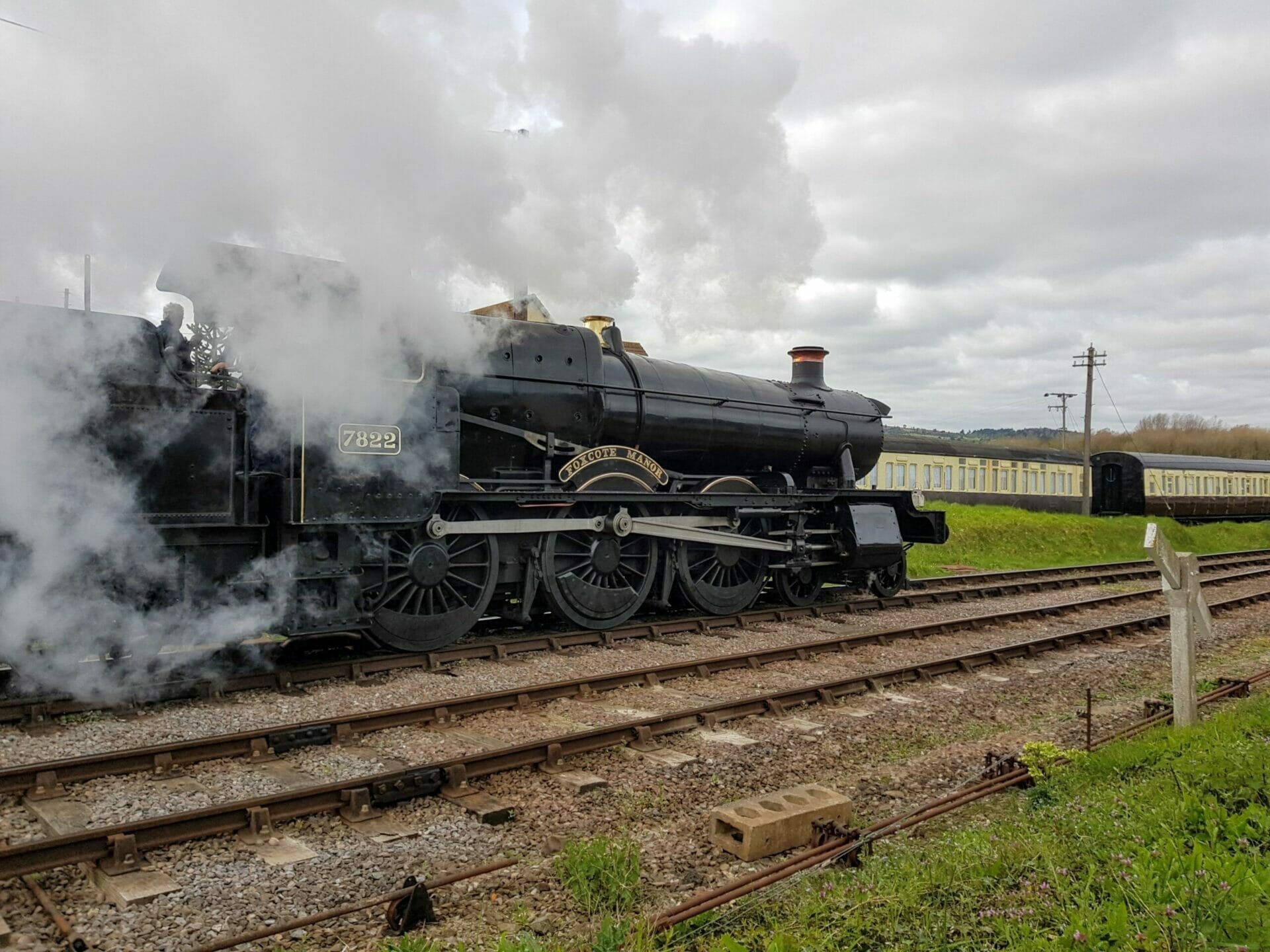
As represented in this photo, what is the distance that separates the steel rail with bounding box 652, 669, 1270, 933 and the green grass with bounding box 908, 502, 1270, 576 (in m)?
13.6

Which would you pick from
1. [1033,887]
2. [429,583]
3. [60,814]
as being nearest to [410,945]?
[1033,887]

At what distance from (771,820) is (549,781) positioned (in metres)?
1.50

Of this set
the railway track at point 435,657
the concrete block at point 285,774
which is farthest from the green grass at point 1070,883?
the railway track at point 435,657

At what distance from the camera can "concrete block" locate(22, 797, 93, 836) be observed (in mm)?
4445

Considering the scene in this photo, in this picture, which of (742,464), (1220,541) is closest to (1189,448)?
(1220,541)

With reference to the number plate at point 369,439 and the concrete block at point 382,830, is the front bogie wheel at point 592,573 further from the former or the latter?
the concrete block at point 382,830

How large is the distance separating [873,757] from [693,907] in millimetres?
3030

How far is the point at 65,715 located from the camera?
6207mm

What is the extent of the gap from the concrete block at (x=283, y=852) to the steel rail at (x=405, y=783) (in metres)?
0.17

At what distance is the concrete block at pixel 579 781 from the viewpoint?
5.25m

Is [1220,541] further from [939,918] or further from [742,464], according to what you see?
[939,918]

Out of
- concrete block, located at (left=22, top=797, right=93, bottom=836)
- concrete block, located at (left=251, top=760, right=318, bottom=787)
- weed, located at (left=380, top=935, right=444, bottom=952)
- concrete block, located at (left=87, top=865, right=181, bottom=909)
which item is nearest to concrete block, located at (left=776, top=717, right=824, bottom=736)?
concrete block, located at (left=251, top=760, right=318, bottom=787)

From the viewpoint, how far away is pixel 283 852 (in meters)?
4.29

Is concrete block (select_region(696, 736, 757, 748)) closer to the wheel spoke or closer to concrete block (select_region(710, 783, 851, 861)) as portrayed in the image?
concrete block (select_region(710, 783, 851, 861))
